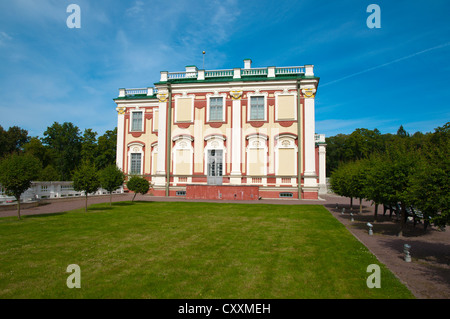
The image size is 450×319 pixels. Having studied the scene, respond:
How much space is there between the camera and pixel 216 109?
1213 inches

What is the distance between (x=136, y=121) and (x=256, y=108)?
1624 cm

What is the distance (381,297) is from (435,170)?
3.92 metres

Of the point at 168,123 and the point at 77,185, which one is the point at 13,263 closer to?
the point at 77,185

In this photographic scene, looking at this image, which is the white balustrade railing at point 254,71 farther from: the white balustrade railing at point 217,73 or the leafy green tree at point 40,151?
the leafy green tree at point 40,151

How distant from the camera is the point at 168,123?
3127cm

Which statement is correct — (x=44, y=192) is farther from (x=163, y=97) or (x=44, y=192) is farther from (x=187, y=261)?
(x=187, y=261)

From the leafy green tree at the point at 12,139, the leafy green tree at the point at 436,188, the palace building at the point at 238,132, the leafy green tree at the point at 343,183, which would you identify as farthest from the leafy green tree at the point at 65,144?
the leafy green tree at the point at 436,188

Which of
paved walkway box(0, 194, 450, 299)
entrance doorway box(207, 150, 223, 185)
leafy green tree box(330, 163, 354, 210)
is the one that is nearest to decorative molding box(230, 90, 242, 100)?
entrance doorway box(207, 150, 223, 185)

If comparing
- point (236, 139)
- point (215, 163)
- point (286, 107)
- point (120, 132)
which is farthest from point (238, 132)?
point (120, 132)

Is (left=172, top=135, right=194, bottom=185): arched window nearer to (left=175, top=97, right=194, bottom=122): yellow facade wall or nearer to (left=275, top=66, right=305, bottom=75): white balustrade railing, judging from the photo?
(left=175, top=97, right=194, bottom=122): yellow facade wall

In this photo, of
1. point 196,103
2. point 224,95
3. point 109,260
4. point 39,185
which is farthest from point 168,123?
point 109,260

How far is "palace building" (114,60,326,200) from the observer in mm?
28391
